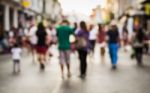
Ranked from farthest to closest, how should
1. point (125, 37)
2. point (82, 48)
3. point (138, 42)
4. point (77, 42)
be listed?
point (125, 37)
point (138, 42)
point (77, 42)
point (82, 48)

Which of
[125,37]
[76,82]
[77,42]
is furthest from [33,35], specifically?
[125,37]

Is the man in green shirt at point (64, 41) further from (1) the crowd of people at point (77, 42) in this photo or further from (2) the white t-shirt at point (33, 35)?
Answer: (2) the white t-shirt at point (33, 35)

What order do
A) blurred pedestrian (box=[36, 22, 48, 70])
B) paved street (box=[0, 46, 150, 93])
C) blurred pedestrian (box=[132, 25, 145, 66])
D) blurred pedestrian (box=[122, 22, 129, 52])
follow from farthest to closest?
blurred pedestrian (box=[122, 22, 129, 52]), blurred pedestrian (box=[132, 25, 145, 66]), blurred pedestrian (box=[36, 22, 48, 70]), paved street (box=[0, 46, 150, 93])

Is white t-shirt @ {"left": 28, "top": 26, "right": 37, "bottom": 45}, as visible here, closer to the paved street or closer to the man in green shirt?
the paved street

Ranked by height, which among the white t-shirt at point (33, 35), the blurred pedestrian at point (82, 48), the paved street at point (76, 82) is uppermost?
the white t-shirt at point (33, 35)

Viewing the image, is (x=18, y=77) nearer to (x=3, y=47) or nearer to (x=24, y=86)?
(x=24, y=86)

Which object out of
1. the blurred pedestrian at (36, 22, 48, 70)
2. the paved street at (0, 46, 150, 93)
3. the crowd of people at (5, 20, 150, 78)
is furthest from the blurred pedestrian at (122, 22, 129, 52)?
the paved street at (0, 46, 150, 93)

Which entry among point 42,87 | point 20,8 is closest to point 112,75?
point 42,87

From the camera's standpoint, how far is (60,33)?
1739 centimetres

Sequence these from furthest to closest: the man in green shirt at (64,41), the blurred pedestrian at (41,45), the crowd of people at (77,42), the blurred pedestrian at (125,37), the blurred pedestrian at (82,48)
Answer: the blurred pedestrian at (125,37) < the blurred pedestrian at (41,45) < the blurred pedestrian at (82,48) < the crowd of people at (77,42) < the man in green shirt at (64,41)

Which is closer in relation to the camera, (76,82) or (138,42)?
(76,82)

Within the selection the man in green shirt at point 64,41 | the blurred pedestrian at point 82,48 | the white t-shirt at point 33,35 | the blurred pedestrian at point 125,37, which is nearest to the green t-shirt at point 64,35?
the man in green shirt at point 64,41

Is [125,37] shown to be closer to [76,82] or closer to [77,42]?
[77,42]

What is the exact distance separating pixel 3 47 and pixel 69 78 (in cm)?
2096
